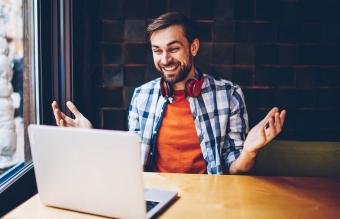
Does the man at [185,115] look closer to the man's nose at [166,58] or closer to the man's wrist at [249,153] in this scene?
the man's nose at [166,58]

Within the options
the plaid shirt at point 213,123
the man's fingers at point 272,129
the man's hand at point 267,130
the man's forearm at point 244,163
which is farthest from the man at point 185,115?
the man's fingers at point 272,129

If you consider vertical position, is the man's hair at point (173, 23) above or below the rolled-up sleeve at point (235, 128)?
above

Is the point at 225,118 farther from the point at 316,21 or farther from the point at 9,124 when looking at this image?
the point at 9,124

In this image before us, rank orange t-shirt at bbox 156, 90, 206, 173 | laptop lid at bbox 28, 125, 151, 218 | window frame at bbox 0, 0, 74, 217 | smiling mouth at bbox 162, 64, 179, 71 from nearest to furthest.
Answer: laptop lid at bbox 28, 125, 151, 218 < window frame at bbox 0, 0, 74, 217 < orange t-shirt at bbox 156, 90, 206, 173 < smiling mouth at bbox 162, 64, 179, 71

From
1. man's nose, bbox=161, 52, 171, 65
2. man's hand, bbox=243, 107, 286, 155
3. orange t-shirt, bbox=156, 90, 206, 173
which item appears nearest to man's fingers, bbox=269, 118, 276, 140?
man's hand, bbox=243, 107, 286, 155

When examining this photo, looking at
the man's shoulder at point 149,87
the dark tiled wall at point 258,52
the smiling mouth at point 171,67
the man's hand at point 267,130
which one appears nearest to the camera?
the man's hand at point 267,130

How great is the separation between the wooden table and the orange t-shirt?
60 cm

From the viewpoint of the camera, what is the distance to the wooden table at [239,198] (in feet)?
4.01

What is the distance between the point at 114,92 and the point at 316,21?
152cm

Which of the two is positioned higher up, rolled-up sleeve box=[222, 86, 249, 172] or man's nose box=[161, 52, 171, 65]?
man's nose box=[161, 52, 171, 65]

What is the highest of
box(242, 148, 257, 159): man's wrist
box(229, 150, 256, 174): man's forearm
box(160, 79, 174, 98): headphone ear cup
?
box(160, 79, 174, 98): headphone ear cup

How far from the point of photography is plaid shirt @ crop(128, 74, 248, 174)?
223cm

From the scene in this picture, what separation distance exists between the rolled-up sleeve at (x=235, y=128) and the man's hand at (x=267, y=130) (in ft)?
1.50

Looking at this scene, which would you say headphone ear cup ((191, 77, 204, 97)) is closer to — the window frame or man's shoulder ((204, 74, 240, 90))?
man's shoulder ((204, 74, 240, 90))
